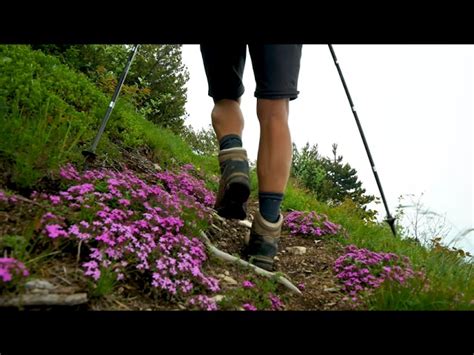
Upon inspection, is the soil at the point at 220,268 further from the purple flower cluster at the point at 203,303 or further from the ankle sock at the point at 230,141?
the ankle sock at the point at 230,141

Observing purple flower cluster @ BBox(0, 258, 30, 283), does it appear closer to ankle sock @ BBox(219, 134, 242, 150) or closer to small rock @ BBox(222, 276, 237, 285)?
small rock @ BBox(222, 276, 237, 285)

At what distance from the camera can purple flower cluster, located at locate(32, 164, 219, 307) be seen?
2406 mm

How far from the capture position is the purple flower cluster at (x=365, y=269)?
3.45 meters

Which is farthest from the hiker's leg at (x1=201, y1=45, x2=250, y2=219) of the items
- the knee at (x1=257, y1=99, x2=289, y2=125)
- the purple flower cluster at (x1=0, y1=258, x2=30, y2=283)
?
the purple flower cluster at (x1=0, y1=258, x2=30, y2=283)

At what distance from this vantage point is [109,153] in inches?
185

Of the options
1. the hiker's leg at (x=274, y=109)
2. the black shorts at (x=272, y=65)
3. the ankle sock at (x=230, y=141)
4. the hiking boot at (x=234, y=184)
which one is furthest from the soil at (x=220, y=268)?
the black shorts at (x=272, y=65)

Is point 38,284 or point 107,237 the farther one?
point 107,237

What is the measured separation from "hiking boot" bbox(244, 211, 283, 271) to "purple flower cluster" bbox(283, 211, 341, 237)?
176cm

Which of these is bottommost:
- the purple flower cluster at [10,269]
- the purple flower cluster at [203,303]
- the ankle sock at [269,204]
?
the purple flower cluster at [203,303]

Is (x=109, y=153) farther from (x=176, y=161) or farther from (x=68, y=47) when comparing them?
(x=68, y=47)

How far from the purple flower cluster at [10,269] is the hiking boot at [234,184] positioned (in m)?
1.89
